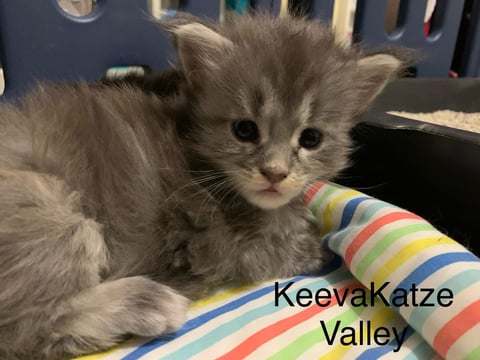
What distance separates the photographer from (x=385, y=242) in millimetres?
952

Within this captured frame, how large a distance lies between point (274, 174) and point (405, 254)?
0.93ft

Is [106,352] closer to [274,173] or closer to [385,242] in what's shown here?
[274,173]

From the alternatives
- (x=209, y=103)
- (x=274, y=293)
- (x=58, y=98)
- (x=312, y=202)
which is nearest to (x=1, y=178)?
(x=58, y=98)

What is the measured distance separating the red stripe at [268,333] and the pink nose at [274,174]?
259mm

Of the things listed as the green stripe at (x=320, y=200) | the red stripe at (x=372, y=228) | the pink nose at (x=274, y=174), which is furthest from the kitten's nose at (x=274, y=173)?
the green stripe at (x=320, y=200)

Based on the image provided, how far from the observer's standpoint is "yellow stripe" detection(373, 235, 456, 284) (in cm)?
90

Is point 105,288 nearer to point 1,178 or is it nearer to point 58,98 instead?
point 1,178

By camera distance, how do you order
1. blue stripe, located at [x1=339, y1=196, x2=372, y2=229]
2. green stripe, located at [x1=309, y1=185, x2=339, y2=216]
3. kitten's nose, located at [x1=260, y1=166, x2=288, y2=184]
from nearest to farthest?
1. kitten's nose, located at [x1=260, y1=166, x2=288, y2=184]
2. blue stripe, located at [x1=339, y1=196, x2=372, y2=229]
3. green stripe, located at [x1=309, y1=185, x2=339, y2=216]

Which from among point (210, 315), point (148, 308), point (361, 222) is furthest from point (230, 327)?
point (361, 222)

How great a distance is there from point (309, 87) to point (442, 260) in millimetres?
388

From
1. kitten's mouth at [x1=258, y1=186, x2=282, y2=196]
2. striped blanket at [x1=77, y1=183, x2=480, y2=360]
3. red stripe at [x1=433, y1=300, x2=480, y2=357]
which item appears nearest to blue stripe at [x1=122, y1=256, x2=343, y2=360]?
striped blanket at [x1=77, y1=183, x2=480, y2=360]

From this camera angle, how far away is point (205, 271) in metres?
0.96

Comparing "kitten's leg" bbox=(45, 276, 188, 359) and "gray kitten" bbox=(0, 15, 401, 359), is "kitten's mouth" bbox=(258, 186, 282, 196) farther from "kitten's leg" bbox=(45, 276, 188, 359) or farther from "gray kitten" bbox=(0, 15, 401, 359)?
"kitten's leg" bbox=(45, 276, 188, 359)

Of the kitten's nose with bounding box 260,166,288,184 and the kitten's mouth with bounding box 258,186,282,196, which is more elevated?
the kitten's nose with bounding box 260,166,288,184
